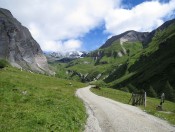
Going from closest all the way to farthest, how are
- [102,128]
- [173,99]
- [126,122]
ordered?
[102,128] → [126,122] → [173,99]

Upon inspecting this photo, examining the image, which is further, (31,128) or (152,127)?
(152,127)

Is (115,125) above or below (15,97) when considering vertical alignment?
below

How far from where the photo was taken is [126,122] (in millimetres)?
26141

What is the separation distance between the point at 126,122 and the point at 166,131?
4.57m

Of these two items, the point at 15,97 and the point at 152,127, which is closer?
the point at 152,127

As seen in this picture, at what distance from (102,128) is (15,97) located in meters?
9.66

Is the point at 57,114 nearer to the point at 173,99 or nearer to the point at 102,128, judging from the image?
the point at 102,128

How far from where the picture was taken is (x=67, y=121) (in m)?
21.2

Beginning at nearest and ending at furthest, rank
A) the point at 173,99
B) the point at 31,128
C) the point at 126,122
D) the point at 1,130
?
1. the point at 1,130
2. the point at 31,128
3. the point at 126,122
4. the point at 173,99

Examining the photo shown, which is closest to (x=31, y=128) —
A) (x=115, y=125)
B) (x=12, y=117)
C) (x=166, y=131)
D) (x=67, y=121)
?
(x=12, y=117)

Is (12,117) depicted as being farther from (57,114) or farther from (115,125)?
(115,125)

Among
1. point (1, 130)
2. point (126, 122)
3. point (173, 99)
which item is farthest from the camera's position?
point (173, 99)

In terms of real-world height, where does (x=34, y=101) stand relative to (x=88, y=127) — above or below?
above

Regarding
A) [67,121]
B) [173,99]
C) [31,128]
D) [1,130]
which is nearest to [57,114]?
[67,121]
